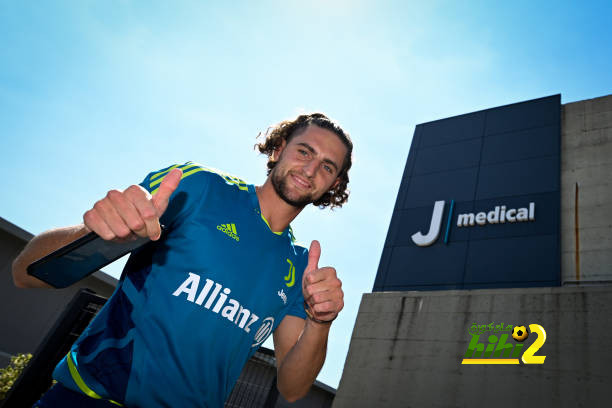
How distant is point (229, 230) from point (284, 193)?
Answer: 0.58 meters

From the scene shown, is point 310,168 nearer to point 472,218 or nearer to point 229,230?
point 229,230

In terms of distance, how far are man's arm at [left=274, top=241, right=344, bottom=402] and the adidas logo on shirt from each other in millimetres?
402

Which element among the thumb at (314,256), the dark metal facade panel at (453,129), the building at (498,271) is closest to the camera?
the thumb at (314,256)

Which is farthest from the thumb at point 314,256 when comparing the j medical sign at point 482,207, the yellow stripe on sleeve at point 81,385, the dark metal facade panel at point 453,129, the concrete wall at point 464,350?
the dark metal facade panel at point 453,129

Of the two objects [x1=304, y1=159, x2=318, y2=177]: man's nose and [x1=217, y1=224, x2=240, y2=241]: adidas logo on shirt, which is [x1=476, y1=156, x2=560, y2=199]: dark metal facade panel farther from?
[x1=217, y1=224, x2=240, y2=241]: adidas logo on shirt

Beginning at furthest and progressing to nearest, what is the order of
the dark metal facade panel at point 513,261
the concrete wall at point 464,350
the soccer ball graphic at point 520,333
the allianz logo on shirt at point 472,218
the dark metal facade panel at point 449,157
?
1. the dark metal facade panel at point 449,157
2. the allianz logo on shirt at point 472,218
3. the dark metal facade panel at point 513,261
4. the soccer ball graphic at point 520,333
5. the concrete wall at point 464,350

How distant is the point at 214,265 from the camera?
5.58 ft

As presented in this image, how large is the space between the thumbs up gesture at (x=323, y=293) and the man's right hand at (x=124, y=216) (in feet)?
2.79

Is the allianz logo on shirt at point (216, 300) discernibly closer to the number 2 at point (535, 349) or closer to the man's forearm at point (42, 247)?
the man's forearm at point (42, 247)

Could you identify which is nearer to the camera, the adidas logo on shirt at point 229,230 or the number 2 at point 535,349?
the adidas logo on shirt at point 229,230

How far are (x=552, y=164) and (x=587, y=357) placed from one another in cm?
723

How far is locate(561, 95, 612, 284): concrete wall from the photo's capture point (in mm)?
10703

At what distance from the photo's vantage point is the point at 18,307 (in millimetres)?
10180

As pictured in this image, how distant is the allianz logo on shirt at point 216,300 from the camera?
1.58m
